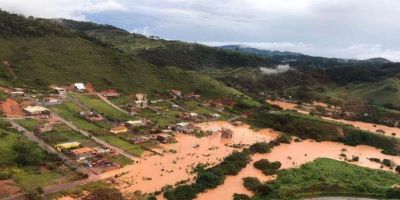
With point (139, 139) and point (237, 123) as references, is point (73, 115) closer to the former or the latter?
point (139, 139)

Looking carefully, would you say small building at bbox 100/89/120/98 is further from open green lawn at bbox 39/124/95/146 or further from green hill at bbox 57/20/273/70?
green hill at bbox 57/20/273/70

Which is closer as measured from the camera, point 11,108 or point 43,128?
point 43,128

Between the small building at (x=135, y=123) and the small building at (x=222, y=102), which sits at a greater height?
the small building at (x=222, y=102)

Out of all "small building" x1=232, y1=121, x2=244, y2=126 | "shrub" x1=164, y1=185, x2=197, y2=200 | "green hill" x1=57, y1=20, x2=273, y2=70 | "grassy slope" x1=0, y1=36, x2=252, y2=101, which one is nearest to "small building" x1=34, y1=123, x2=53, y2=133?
"grassy slope" x1=0, y1=36, x2=252, y2=101

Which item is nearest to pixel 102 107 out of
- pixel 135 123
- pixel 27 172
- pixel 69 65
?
pixel 135 123

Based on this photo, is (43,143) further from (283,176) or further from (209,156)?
(283,176)

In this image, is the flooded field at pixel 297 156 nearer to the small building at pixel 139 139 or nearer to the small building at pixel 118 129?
the small building at pixel 139 139

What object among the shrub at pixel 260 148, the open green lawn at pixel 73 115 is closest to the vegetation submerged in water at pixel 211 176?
the shrub at pixel 260 148
